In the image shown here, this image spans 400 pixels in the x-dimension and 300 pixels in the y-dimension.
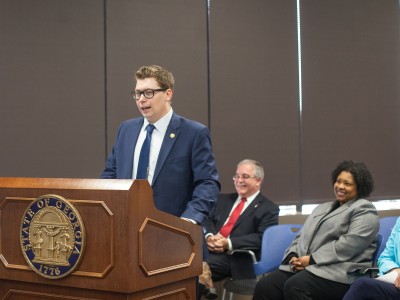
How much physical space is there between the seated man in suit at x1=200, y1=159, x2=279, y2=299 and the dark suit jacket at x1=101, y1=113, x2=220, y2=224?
1806mm

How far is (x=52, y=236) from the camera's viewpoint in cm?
197

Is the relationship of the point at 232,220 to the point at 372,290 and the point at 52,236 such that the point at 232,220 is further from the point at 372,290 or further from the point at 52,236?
the point at 52,236

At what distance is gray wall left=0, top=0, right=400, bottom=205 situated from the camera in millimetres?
4270

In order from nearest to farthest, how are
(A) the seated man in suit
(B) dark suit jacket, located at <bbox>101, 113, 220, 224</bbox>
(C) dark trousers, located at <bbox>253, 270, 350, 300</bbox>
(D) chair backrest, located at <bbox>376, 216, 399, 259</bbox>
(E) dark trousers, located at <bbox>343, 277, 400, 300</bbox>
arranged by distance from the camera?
1. (B) dark suit jacket, located at <bbox>101, 113, 220, 224</bbox>
2. (E) dark trousers, located at <bbox>343, 277, 400, 300</bbox>
3. (C) dark trousers, located at <bbox>253, 270, 350, 300</bbox>
4. (D) chair backrest, located at <bbox>376, 216, 399, 259</bbox>
5. (A) the seated man in suit

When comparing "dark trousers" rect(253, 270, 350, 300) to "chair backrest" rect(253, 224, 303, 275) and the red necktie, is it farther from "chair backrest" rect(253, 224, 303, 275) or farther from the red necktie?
the red necktie

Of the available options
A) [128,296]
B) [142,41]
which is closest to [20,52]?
[142,41]

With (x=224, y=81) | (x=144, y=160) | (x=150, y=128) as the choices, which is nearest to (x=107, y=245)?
(x=144, y=160)

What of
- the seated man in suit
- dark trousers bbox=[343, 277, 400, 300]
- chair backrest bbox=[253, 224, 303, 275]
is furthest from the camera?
the seated man in suit

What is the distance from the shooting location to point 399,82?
570cm

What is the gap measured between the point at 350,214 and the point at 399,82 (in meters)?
2.47

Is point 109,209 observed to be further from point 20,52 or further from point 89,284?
point 20,52

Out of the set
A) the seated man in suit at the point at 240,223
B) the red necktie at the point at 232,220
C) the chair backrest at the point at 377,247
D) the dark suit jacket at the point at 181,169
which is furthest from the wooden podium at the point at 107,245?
the red necktie at the point at 232,220

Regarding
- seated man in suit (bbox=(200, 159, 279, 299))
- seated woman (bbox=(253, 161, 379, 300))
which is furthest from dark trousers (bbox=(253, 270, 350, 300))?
seated man in suit (bbox=(200, 159, 279, 299))

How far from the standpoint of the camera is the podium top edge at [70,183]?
189 cm
